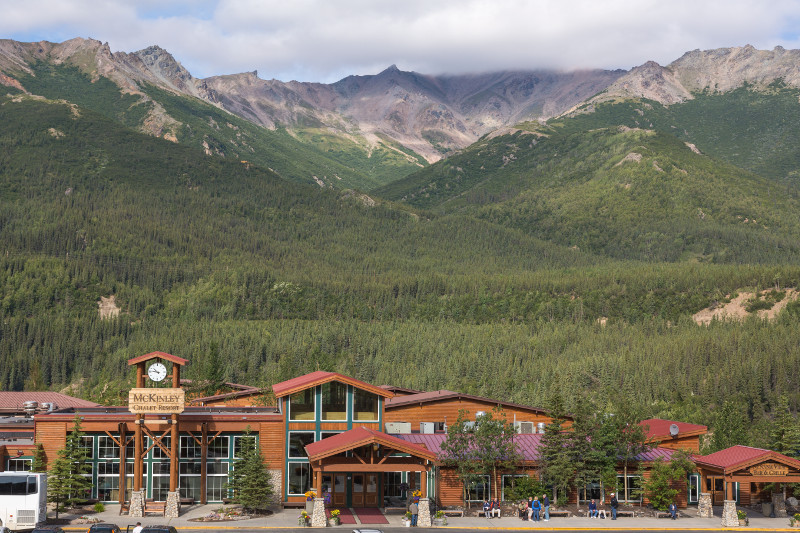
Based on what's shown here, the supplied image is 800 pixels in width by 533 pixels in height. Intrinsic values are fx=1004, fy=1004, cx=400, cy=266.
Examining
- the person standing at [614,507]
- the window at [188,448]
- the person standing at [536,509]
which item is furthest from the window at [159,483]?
the person standing at [614,507]

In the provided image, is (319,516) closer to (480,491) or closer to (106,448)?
(480,491)

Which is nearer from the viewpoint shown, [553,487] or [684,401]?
[553,487]

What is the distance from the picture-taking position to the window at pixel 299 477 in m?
74.1

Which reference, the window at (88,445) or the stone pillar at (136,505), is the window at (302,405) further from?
the window at (88,445)

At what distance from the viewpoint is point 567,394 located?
14712 cm

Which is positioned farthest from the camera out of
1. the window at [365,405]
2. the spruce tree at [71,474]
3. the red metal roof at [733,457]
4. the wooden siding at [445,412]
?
the wooden siding at [445,412]

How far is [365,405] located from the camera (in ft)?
249

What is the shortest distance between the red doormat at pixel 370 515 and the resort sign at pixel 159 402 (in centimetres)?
1458

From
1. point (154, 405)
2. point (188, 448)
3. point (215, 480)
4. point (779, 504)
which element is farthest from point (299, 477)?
point (779, 504)

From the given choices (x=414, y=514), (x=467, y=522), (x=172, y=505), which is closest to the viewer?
(x=414, y=514)

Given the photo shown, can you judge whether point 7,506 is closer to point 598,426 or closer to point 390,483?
point 390,483

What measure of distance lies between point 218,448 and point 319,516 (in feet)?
41.5

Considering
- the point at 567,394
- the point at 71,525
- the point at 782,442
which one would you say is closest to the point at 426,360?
the point at 567,394

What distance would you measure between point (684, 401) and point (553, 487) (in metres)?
96.2
